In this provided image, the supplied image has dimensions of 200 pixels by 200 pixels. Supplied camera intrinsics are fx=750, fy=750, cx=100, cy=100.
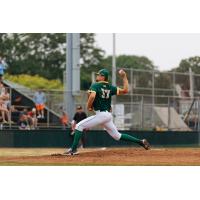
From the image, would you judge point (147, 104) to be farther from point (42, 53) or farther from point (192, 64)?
point (42, 53)

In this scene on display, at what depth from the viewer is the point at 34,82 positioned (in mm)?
90000

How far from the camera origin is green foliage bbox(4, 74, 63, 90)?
89250 millimetres

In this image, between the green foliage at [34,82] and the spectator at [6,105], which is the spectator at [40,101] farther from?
the green foliage at [34,82]

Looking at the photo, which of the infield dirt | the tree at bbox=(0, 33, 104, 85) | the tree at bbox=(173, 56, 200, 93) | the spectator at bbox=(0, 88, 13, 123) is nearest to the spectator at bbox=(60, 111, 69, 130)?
the spectator at bbox=(0, 88, 13, 123)

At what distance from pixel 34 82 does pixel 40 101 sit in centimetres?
5572

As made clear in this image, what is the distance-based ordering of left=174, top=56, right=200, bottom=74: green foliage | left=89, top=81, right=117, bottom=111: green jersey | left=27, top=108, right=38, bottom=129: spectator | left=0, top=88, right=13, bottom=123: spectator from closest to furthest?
left=89, top=81, right=117, bottom=111: green jersey, left=0, top=88, right=13, bottom=123: spectator, left=27, top=108, right=38, bottom=129: spectator, left=174, top=56, right=200, bottom=74: green foliage

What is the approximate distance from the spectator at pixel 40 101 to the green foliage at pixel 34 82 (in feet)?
176

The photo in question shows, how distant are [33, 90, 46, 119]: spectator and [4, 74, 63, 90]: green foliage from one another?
176ft

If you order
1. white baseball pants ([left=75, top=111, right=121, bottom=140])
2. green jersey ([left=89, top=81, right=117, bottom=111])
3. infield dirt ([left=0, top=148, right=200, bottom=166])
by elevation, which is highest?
green jersey ([left=89, top=81, right=117, bottom=111])

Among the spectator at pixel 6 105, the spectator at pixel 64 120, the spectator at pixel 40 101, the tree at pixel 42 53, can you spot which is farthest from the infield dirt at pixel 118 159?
the tree at pixel 42 53

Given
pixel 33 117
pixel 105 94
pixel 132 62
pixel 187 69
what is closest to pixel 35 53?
pixel 132 62

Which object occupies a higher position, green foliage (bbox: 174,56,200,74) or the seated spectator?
green foliage (bbox: 174,56,200,74)

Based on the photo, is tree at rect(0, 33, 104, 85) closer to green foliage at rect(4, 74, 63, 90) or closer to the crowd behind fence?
green foliage at rect(4, 74, 63, 90)

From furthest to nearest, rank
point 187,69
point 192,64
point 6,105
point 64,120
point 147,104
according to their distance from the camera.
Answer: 1. point 187,69
2. point 192,64
3. point 147,104
4. point 64,120
5. point 6,105
